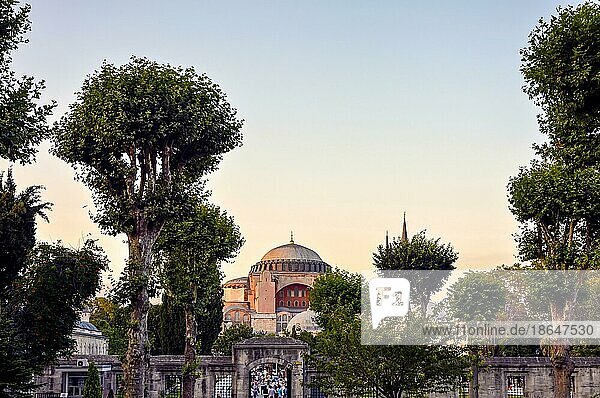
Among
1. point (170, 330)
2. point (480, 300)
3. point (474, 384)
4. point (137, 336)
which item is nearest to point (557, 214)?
point (474, 384)

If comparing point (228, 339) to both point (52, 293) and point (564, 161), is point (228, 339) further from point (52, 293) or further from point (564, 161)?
point (564, 161)

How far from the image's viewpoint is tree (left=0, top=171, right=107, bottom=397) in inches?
980

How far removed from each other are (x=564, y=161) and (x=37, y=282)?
18.6 meters

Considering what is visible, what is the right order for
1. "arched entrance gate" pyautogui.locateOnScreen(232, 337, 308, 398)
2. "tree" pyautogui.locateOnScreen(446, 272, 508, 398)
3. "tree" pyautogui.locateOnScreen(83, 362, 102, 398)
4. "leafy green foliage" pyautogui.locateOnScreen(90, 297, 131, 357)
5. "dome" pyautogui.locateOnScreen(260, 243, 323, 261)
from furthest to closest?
1. "dome" pyautogui.locateOnScreen(260, 243, 323, 261)
2. "leafy green foliage" pyautogui.locateOnScreen(90, 297, 131, 357)
3. "tree" pyautogui.locateOnScreen(446, 272, 508, 398)
4. "arched entrance gate" pyautogui.locateOnScreen(232, 337, 308, 398)
5. "tree" pyautogui.locateOnScreen(83, 362, 102, 398)

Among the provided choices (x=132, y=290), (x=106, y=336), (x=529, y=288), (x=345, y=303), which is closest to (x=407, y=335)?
(x=529, y=288)

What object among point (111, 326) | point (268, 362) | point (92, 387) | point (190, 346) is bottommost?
point (92, 387)

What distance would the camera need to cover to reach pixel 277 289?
137125mm

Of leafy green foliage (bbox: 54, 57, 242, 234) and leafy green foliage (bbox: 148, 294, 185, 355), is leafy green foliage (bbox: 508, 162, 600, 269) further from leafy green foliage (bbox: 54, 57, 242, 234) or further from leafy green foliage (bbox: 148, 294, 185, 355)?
leafy green foliage (bbox: 148, 294, 185, 355)

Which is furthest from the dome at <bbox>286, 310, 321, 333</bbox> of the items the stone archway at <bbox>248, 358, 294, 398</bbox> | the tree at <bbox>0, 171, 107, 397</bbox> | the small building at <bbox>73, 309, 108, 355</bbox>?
the tree at <bbox>0, 171, 107, 397</bbox>

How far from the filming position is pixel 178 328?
4544 cm

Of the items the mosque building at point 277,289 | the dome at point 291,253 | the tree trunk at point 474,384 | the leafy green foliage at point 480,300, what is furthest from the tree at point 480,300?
the dome at point 291,253

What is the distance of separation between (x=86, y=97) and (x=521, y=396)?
25399 millimetres

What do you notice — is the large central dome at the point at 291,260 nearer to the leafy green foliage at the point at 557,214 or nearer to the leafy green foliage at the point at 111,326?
the leafy green foliage at the point at 111,326

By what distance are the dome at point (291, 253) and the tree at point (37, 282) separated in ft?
369
